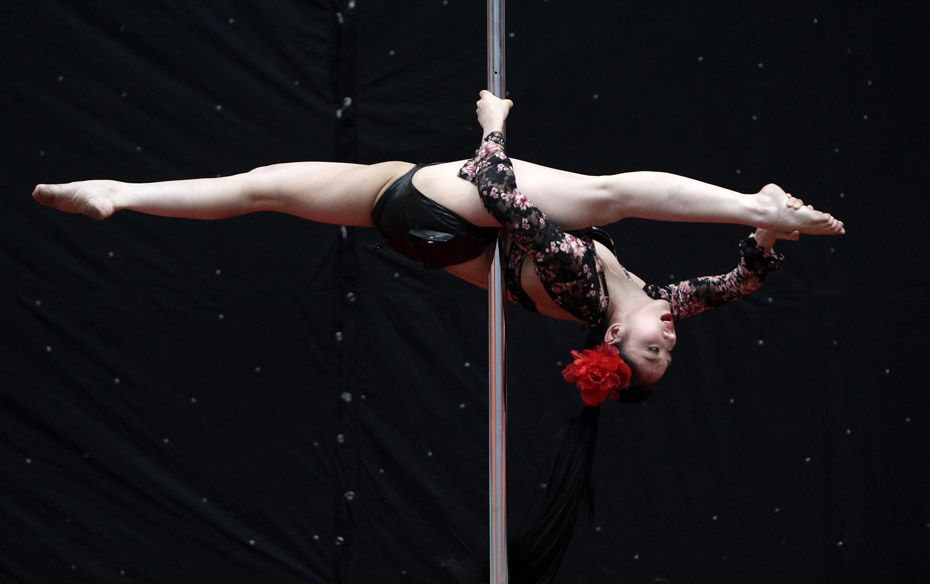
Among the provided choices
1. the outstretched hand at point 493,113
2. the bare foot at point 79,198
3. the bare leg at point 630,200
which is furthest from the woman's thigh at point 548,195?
the bare foot at point 79,198

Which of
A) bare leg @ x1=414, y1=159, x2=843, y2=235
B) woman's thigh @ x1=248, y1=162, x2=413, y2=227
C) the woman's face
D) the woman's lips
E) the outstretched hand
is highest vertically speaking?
the outstretched hand

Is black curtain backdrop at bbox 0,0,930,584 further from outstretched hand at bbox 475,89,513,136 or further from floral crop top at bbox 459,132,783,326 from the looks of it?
outstretched hand at bbox 475,89,513,136

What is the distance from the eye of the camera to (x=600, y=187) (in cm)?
267

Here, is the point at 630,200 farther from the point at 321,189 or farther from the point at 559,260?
the point at 321,189

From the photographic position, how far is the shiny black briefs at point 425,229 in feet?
9.11

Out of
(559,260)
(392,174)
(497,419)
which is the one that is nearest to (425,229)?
(392,174)

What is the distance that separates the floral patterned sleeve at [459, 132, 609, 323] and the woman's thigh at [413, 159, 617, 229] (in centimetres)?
3

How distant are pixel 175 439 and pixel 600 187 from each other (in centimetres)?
203

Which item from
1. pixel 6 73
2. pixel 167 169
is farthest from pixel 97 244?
pixel 6 73

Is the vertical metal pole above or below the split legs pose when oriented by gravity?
below

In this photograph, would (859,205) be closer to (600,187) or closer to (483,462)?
(483,462)

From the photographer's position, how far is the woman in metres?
2.60

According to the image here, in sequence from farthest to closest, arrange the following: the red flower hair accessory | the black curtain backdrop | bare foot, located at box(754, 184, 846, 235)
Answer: the black curtain backdrop → the red flower hair accessory → bare foot, located at box(754, 184, 846, 235)

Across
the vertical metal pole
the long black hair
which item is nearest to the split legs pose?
the vertical metal pole
